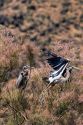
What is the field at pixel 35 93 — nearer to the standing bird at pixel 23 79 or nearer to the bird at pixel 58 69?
the standing bird at pixel 23 79

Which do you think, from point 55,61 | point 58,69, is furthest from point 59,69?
point 55,61

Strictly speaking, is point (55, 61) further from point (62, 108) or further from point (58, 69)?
point (62, 108)

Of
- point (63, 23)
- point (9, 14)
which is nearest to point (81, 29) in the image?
point (63, 23)

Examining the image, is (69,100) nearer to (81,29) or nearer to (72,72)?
(72,72)

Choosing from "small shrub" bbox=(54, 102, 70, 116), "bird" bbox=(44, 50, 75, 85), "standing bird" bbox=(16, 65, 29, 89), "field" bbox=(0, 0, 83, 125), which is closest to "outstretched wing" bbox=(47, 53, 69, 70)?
"bird" bbox=(44, 50, 75, 85)

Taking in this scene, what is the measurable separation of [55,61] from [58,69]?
0.58 ft

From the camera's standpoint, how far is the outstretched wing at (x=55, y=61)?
11141 millimetres

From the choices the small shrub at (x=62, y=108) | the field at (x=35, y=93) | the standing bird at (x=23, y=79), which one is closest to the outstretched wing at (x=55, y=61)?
the field at (x=35, y=93)

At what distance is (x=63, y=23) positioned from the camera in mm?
A: 32625

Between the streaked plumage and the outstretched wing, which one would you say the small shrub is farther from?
the outstretched wing

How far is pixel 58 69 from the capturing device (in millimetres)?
11234

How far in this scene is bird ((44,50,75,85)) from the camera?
36.1 feet

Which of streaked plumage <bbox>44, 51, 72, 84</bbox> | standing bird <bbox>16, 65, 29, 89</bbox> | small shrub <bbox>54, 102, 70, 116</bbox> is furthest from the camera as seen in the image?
standing bird <bbox>16, 65, 29, 89</bbox>

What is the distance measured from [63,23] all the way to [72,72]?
2131 cm
